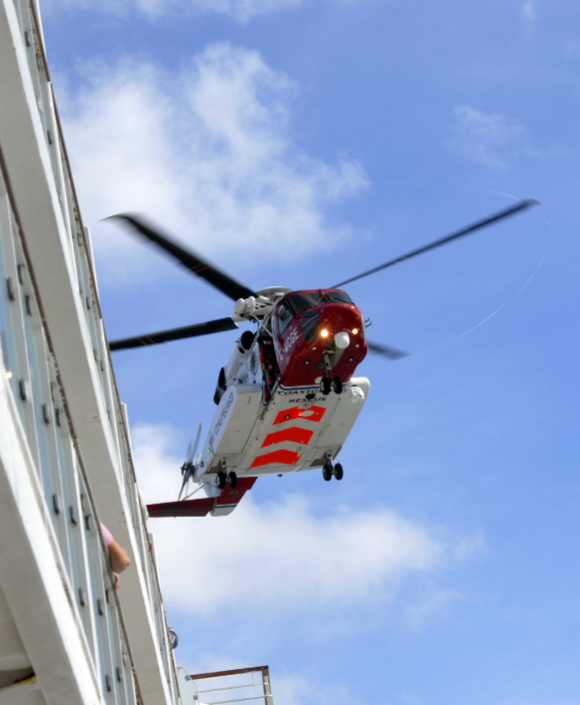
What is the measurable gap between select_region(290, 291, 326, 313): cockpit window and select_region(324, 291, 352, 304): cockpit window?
0.51 ft

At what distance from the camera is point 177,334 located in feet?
60.9

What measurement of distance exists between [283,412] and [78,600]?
13005 millimetres

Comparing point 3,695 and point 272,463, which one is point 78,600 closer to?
point 3,695

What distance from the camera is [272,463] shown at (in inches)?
809

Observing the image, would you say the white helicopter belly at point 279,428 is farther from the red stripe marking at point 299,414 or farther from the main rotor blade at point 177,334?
the main rotor blade at point 177,334

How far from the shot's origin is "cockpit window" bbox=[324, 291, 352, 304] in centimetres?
1673

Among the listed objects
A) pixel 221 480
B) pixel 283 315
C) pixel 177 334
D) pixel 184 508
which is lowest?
pixel 221 480

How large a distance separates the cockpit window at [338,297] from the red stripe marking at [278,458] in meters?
4.65

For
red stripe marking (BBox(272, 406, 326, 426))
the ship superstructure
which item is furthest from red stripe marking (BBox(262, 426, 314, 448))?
the ship superstructure

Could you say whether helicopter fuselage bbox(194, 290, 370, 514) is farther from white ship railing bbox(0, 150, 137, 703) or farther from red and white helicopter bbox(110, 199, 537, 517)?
white ship railing bbox(0, 150, 137, 703)

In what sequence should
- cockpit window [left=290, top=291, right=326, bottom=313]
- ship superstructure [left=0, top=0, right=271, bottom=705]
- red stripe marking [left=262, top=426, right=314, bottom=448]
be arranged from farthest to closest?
red stripe marking [left=262, top=426, right=314, bottom=448]
cockpit window [left=290, top=291, right=326, bottom=313]
ship superstructure [left=0, top=0, right=271, bottom=705]

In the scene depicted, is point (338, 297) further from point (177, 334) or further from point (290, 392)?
point (177, 334)

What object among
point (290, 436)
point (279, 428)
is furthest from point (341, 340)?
point (290, 436)

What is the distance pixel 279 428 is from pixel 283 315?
309 centimetres
